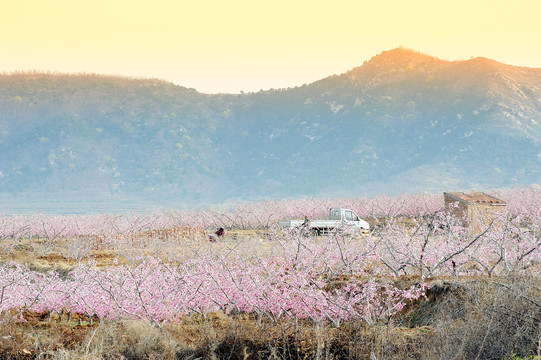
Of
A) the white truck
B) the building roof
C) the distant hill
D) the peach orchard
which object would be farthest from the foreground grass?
the distant hill

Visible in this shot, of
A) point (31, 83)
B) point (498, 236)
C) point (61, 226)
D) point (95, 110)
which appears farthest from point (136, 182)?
point (498, 236)

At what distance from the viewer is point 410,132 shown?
137m

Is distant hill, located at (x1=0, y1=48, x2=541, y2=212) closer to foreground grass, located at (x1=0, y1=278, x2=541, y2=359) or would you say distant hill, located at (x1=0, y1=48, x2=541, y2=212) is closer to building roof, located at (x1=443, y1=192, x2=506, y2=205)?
building roof, located at (x1=443, y1=192, x2=506, y2=205)

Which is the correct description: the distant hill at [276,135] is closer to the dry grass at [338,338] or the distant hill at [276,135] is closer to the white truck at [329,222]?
the white truck at [329,222]

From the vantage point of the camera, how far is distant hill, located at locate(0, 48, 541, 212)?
398ft

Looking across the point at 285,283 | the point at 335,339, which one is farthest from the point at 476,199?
the point at 335,339

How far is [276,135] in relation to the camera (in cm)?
15025

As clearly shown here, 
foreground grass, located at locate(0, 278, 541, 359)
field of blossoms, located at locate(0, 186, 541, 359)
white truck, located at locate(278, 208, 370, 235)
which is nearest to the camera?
foreground grass, located at locate(0, 278, 541, 359)

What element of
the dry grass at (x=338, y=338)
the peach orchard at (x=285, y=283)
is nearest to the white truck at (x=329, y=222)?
the peach orchard at (x=285, y=283)

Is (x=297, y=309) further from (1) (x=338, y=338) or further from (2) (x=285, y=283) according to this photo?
(1) (x=338, y=338)

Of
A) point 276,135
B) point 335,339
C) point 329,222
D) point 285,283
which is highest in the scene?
point 276,135

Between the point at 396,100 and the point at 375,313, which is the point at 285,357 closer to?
the point at 375,313

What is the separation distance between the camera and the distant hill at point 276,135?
121312 millimetres

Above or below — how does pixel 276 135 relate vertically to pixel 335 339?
above
